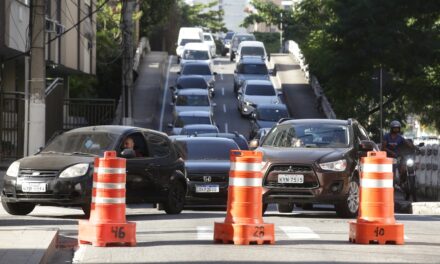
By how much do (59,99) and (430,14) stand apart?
14910 millimetres

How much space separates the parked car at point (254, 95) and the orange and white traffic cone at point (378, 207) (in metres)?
40.2

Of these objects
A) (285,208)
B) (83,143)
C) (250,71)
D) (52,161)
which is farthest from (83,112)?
(250,71)

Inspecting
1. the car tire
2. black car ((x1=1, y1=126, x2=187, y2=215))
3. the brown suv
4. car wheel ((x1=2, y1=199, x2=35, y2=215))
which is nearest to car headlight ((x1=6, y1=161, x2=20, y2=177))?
black car ((x1=1, y1=126, x2=187, y2=215))

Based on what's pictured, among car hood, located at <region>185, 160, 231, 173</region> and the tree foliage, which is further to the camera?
the tree foliage

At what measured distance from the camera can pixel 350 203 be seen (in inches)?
791

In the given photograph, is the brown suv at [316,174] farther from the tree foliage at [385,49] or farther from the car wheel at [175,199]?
the tree foliage at [385,49]

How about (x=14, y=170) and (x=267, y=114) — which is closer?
(x=14, y=170)

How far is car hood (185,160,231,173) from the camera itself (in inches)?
918

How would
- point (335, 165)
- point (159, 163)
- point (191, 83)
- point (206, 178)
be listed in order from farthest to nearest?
point (191, 83), point (206, 178), point (159, 163), point (335, 165)

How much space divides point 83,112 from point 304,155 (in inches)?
948

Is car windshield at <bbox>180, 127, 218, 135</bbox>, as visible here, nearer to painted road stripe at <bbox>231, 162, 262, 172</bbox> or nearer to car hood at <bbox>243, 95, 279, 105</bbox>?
Answer: car hood at <bbox>243, 95, 279, 105</bbox>

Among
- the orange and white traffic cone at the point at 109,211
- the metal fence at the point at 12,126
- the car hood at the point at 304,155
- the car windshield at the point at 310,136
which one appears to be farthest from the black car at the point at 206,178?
the orange and white traffic cone at the point at 109,211

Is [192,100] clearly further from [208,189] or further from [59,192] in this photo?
[59,192]

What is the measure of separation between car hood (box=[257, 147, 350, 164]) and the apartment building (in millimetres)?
7415
